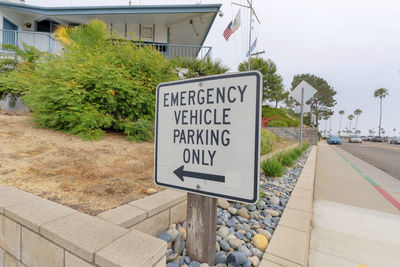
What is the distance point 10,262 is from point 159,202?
1279 millimetres

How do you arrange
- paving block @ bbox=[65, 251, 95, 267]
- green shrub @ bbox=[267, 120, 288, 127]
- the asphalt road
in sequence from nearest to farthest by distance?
paving block @ bbox=[65, 251, 95, 267] → the asphalt road → green shrub @ bbox=[267, 120, 288, 127]

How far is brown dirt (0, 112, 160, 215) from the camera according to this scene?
2.10 meters

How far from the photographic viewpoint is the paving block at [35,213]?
1.40 meters

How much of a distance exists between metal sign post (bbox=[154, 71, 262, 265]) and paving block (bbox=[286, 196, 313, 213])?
1578 mm

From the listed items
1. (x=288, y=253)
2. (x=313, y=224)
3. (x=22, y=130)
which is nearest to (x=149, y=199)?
(x=288, y=253)

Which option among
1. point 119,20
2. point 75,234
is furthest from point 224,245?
point 119,20

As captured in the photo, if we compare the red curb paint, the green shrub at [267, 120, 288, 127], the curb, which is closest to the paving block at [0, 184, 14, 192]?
the curb

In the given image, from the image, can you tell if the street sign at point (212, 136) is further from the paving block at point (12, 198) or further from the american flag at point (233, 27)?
the american flag at point (233, 27)

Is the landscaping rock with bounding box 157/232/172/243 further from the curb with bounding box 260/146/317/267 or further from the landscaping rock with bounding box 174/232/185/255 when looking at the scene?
the curb with bounding box 260/146/317/267

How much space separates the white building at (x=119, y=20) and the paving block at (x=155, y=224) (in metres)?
9.63

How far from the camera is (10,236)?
156 cm

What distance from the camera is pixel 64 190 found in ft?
7.10

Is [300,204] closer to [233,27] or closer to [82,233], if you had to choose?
[82,233]

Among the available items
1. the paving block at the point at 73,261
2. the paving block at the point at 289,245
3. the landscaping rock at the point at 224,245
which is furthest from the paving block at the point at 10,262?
the paving block at the point at 289,245
